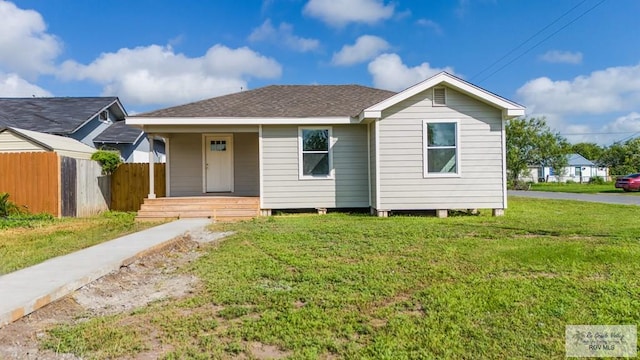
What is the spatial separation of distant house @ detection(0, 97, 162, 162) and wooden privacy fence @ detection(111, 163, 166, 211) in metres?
7.08

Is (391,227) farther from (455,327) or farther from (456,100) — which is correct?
(455,327)

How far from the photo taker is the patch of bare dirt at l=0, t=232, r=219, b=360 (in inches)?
115

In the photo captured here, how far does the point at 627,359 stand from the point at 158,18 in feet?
50.9

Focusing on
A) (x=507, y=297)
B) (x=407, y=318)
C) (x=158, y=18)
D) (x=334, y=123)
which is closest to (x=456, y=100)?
(x=334, y=123)

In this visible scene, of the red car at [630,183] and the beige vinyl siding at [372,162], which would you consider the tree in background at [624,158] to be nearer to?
the red car at [630,183]

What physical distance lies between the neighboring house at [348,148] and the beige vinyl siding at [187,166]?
3 centimetres

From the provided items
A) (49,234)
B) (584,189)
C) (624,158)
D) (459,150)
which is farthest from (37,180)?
(624,158)

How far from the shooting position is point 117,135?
2111cm

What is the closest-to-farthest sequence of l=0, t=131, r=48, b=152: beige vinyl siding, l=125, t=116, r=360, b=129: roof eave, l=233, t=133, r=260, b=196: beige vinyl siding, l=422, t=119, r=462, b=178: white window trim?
l=422, t=119, r=462, b=178: white window trim, l=125, t=116, r=360, b=129: roof eave, l=0, t=131, r=48, b=152: beige vinyl siding, l=233, t=133, r=260, b=196: beige vinyl siding

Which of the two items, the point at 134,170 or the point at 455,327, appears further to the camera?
the point at 134,170

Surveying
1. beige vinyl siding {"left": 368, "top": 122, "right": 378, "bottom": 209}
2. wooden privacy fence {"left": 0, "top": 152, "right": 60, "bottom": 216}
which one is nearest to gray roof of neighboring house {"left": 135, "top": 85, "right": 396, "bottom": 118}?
beige vinyl siding {"left": 368, "top": 122, "right": 378, "bottom": 209}

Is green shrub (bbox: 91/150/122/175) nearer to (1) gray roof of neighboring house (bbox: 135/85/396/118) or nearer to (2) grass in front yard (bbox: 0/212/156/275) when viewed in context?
A: (2) grass in front yard (bbox: 0/212/156/275)

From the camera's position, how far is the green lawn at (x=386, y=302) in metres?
2.86

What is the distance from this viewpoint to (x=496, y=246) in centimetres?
622
